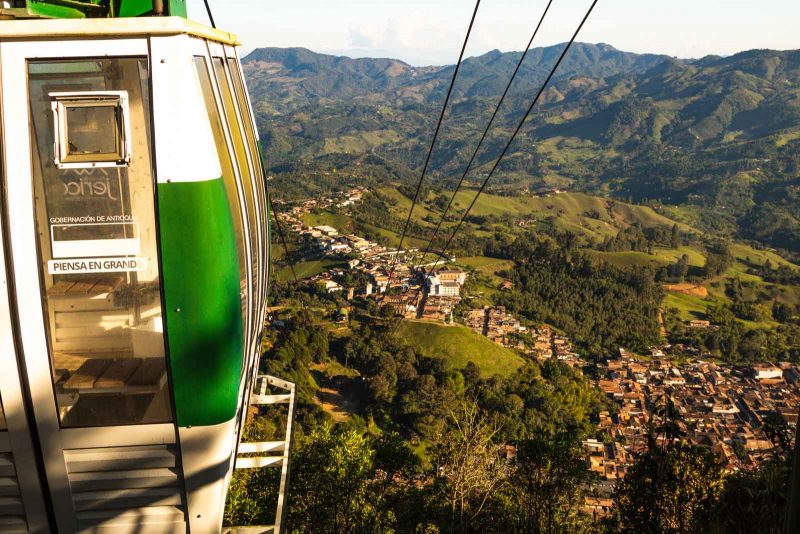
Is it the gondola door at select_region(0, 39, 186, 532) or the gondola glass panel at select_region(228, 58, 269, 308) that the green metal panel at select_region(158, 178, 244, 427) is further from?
the gondola glass panel at select_region(228, 58, 269, 308)

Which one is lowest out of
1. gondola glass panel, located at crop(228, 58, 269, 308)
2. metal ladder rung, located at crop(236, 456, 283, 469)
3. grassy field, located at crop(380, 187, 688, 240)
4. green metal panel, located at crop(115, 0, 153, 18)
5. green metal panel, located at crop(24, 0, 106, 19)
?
grassy field, located at crop(380, 187, 688, 240)

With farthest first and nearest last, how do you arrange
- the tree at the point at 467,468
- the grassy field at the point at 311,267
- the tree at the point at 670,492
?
the grassy field at the point at 311,267, the tree at the point at 467,468, the tree at the point at 670,492

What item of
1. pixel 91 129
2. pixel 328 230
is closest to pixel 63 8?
pixel 91 129

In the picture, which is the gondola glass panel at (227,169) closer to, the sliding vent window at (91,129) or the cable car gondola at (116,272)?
the cable car gondola at (116,272)

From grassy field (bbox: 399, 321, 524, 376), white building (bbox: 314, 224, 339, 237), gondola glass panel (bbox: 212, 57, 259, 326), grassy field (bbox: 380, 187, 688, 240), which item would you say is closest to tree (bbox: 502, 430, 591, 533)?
gondola glass panel (bbox: 212, 57, 259, 326)

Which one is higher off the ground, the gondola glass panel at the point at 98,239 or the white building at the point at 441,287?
the gondola glass panel at the point at 98,239

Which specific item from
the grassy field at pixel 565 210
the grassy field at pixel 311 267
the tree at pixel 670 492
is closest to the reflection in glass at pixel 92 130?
the tree at pixel 670 492

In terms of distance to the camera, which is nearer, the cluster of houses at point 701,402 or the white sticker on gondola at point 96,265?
the white sticker on gondola at point 96,265

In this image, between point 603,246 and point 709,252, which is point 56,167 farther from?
point 709,252
